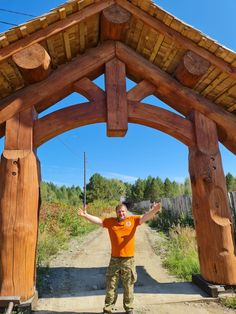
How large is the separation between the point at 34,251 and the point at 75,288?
1950 mm

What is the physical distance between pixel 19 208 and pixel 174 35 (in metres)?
3.67

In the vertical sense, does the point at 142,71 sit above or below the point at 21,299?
above

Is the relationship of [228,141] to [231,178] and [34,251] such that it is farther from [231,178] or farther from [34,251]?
[231,178]

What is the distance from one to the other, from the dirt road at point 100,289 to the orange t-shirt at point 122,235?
81 cm

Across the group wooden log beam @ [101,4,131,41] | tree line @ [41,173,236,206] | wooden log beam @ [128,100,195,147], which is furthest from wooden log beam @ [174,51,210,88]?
tree line @ [41,173,236,206]

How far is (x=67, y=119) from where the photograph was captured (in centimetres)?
461

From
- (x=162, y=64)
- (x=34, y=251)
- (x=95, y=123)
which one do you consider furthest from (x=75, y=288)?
(x=162, y=64)

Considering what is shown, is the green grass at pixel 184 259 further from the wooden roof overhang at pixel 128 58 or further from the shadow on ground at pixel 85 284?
the wooden roof overhang at pixel 128 58

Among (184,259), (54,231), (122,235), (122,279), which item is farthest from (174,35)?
(54,231)

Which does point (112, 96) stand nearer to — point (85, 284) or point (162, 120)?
point (162, 120)

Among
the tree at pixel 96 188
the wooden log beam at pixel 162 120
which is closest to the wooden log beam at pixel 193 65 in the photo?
the wooden log beam at pixel 162 120

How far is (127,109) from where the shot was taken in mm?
4824

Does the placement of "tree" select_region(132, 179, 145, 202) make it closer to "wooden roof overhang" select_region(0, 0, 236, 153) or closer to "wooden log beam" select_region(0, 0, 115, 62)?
"wooden roof overhang" select_region(0, 0, 236, 153)

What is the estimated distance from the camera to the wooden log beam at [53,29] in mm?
4301
